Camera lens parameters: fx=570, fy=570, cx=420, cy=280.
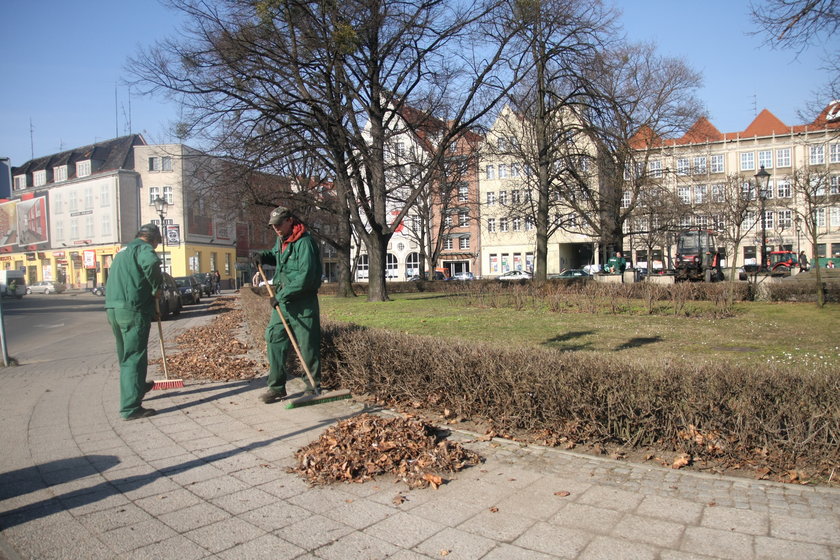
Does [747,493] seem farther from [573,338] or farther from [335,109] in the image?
[335,109]

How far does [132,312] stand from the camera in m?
5.92

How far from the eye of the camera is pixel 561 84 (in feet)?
77.6

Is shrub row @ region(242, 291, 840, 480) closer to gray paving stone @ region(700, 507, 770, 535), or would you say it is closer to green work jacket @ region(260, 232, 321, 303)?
gray paving stone @ region(700, 507, 770, 535)

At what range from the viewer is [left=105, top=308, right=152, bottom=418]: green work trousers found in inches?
227

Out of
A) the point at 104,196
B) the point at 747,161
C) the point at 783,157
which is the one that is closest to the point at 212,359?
the point at 104,196

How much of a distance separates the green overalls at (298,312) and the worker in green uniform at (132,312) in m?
1.26

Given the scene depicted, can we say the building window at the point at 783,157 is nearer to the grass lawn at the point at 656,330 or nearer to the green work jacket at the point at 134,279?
the grass lawn at the point at 656,330

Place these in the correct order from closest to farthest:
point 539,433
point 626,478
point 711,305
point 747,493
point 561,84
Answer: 1. point 747,493
2. point 626,478
3. point 539,433
4. point 711,305
5. point 561,84

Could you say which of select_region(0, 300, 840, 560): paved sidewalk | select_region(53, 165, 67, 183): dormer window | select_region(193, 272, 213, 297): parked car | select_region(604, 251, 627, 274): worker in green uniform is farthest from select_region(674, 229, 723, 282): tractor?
select_region(53, 165, 67, 183): dormer window

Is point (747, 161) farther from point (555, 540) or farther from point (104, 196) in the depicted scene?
point (555, 540)

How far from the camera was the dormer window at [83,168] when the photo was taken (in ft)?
202

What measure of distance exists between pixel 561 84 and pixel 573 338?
672 inches

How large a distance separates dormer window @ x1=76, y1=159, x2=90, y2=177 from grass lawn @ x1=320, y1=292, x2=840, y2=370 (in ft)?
192

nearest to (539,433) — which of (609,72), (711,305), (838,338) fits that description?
(838,338)
